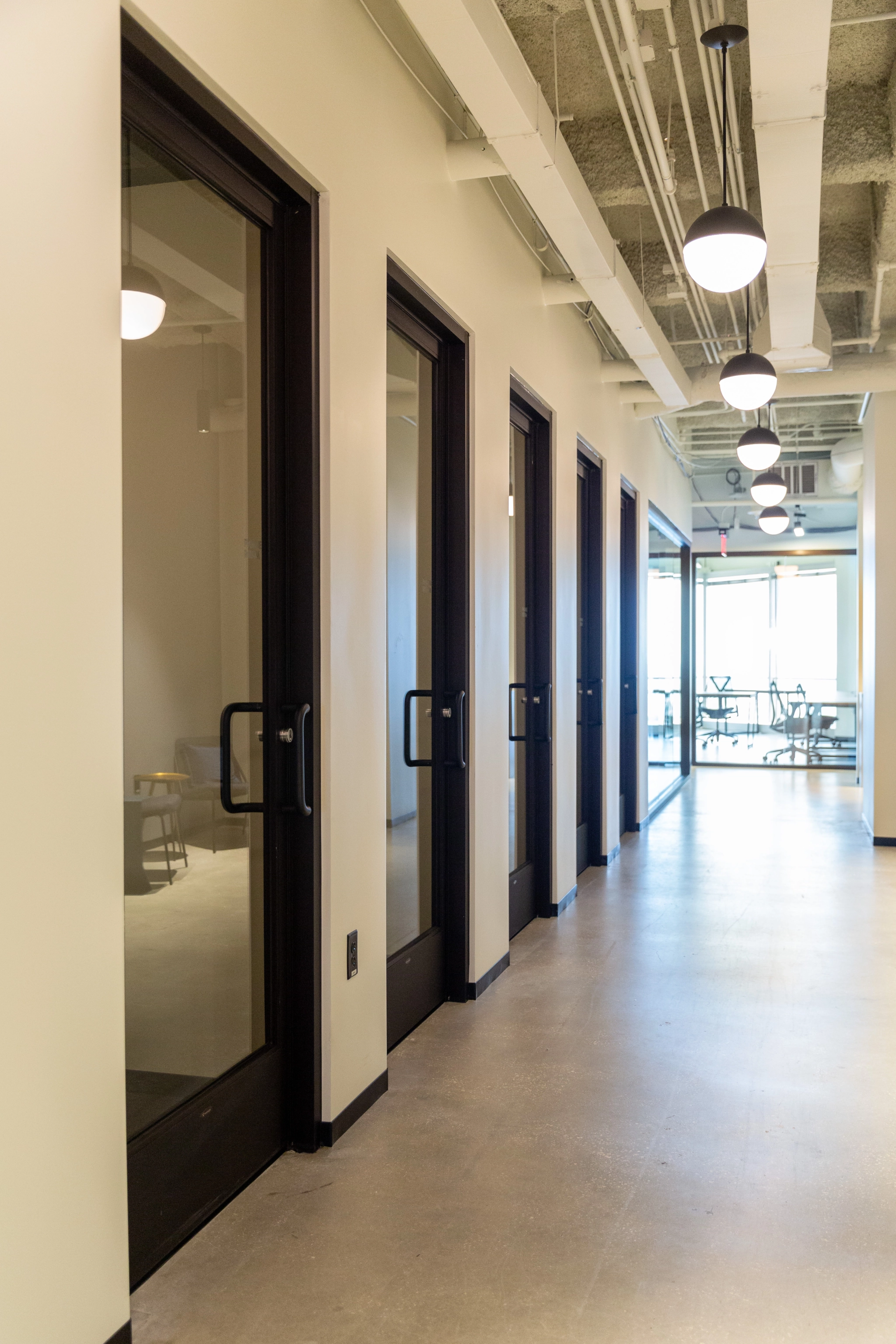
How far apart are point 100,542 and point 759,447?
513 cm

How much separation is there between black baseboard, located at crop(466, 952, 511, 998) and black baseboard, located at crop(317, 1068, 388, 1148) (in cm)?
93

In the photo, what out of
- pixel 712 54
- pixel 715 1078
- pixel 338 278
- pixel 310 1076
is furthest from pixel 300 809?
pixel 712 54

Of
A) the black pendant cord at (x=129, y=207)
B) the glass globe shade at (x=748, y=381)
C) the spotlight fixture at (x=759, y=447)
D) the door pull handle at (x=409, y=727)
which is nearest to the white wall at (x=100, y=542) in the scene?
the black pendant cord at (x=129, y=207)

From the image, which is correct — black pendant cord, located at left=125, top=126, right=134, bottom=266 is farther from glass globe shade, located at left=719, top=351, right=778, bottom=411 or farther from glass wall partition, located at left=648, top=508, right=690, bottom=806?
glass wall partition, located at left=648, top=508, right=690, bottom=806

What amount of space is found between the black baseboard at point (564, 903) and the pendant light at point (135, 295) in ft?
13.5

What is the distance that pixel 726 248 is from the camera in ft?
10.8

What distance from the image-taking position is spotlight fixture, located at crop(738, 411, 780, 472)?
→ 636 centimetres

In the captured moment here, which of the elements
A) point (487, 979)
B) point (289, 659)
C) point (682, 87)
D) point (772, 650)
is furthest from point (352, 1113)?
point (772, 650)

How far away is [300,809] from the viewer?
284cm

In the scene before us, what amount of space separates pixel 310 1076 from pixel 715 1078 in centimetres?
138

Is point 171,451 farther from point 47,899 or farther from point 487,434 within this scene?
point 487,434

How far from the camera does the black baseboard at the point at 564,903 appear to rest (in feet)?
19.0

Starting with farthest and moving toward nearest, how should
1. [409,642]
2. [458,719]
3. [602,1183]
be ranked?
[458,719] < [409,642] < [602,1183]

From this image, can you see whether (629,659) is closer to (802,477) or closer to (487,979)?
(487,979)
